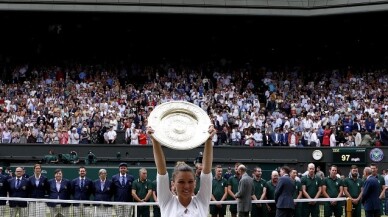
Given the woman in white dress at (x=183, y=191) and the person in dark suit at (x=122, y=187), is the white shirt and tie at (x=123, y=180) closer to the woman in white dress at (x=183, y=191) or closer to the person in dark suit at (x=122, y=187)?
the person in dark suit at (x=122, y=187)

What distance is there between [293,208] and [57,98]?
59.8 ft

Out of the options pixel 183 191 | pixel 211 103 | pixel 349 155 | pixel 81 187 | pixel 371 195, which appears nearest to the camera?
pixel 183 191

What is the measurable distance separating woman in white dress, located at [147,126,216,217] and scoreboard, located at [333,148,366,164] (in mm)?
23107

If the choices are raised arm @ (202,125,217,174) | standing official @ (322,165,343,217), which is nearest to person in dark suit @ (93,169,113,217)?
standing official @ (322,165,343,217)

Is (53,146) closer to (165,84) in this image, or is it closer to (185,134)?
(165,84)

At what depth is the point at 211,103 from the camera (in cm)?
3319

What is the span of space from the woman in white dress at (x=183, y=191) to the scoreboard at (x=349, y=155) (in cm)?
2311

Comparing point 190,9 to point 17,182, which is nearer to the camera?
point 17,182

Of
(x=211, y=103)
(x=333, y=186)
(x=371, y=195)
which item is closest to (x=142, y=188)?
(x=333, y=186)

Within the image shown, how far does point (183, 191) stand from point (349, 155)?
2351 centimetres

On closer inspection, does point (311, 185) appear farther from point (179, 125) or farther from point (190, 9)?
point (190, 9)

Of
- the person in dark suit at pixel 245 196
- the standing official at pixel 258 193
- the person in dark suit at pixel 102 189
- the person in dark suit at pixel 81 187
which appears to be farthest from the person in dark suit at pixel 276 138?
the person in dark suit at pixel 245 196

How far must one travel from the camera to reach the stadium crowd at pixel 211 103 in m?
29.3

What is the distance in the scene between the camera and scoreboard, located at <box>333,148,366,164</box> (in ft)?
91.2
